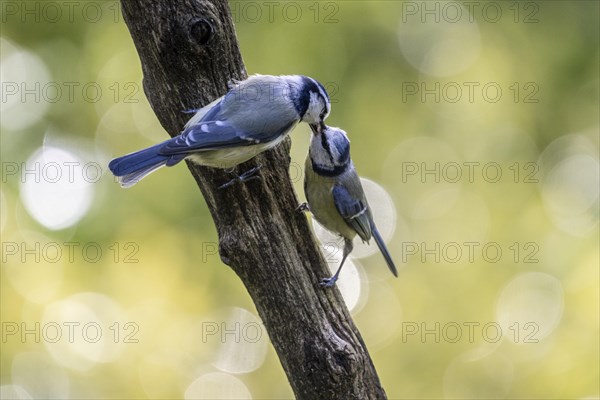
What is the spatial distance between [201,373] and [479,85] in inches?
91.2

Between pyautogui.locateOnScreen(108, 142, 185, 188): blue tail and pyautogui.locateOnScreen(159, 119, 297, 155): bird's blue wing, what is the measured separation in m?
0.02

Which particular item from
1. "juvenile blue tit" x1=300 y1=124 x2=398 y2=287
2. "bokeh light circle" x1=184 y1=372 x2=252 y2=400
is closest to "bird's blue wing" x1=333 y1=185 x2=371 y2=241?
"juvenile blue tit" x1=300 y1=124 x2=398 y2=287

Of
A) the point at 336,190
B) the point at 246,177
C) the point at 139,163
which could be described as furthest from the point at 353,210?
the point at 139,163

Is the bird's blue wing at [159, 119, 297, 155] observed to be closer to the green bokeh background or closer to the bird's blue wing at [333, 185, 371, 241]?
the bird's blue wing at [333, 185, 371, 241]

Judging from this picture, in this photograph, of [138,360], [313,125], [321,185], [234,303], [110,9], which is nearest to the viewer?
[313,125]

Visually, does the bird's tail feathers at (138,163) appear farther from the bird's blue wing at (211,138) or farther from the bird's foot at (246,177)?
the bird's foot at (246,177)

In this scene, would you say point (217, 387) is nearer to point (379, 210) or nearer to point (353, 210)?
point (379, 210)

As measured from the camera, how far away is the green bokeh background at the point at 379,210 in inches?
154

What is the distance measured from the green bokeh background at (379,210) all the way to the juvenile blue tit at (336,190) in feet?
4.06

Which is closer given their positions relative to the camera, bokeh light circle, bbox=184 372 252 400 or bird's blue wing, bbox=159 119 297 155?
bird's blue wing, bbox=159 119 297 155

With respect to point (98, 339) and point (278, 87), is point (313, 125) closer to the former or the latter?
point (278, 87)

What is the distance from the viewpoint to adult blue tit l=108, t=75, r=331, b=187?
226 cm

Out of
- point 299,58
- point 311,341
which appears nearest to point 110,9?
point 299,58

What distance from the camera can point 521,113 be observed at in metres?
4.42
